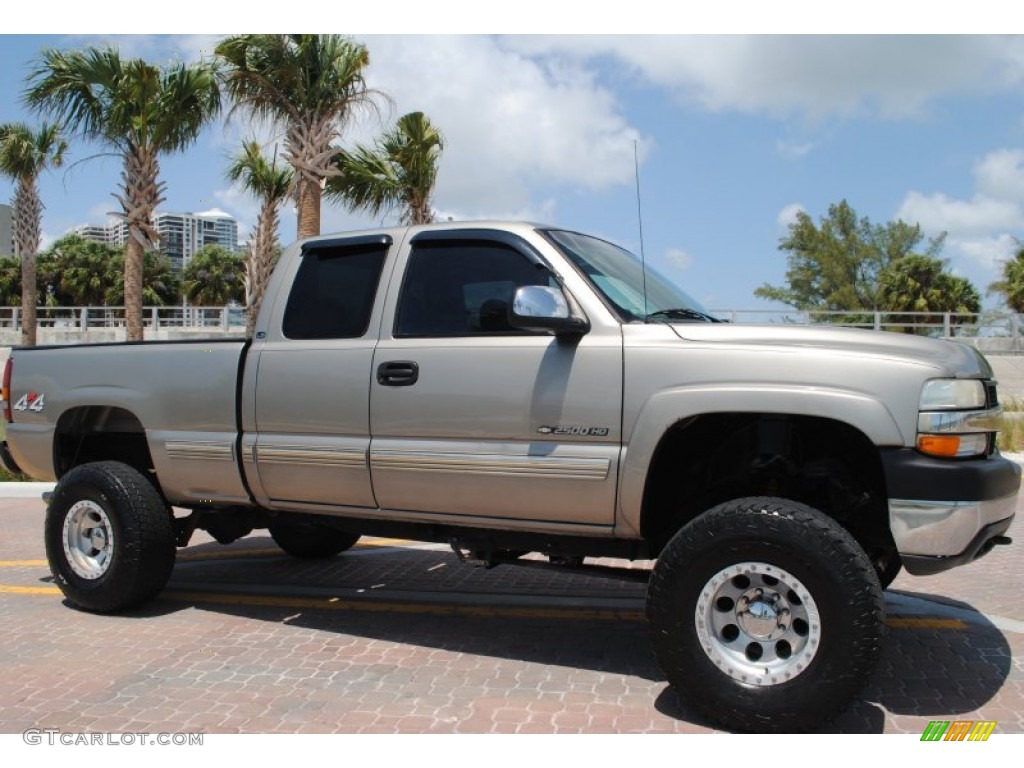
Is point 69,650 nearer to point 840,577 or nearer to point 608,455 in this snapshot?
point 608,455

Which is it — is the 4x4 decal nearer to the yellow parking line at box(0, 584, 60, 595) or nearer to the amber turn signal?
the yellow parking line at box(0, 584, 60, 595)

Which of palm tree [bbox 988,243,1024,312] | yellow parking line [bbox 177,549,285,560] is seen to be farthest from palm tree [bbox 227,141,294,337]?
palm tree [bbox 988,243,1024,312]

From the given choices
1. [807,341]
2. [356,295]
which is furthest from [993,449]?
[356,295]

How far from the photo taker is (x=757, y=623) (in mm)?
3748

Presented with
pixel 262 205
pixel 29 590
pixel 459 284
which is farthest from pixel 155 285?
pixel 459 284

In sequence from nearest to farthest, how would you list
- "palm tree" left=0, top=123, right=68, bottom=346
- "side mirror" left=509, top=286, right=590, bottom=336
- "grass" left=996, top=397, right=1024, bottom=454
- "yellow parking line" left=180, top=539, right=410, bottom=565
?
"side mirror" left=509, top=286, right=590, bottom=336, "yellow parking line" left=180, top=539, right=410, bottom=565, "grass" left=996, top=397, right=1024, bottom=454, "palm tree" left=0, top=123, right=68, bottom=346

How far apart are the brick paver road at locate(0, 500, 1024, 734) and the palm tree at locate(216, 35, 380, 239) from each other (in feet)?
33.6

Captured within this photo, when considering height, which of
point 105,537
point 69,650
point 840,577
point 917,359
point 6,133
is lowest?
point 69,650

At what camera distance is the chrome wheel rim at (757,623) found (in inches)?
144

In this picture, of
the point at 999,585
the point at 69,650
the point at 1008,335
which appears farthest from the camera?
the point at 1008,335

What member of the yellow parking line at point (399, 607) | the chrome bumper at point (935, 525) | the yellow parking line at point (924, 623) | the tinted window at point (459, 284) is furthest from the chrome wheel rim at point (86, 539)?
the yellow parking line at point (924, 623)

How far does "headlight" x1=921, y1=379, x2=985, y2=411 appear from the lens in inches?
142

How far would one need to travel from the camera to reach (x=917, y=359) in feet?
12.0
